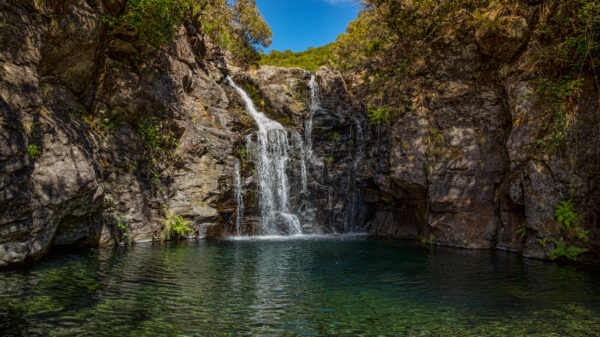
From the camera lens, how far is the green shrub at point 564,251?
372 inches

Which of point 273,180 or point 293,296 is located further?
point 273,180

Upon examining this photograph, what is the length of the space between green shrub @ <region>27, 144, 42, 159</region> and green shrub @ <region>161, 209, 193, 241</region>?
202 inches

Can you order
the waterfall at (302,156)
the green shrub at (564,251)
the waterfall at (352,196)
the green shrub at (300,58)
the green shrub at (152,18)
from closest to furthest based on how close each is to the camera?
the green shrub at (564,251), the green shrub at (152,18), the waterfall at (302,156), the waterfall at (352,196), the green shrub at (300,58)

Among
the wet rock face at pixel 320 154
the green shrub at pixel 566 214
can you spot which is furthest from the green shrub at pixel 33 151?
the green shrub at pixel 566 214

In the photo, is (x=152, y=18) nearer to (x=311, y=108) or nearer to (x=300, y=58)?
(x=311, y=108)

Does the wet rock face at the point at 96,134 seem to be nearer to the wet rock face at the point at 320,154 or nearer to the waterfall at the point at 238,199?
the waterfall at the point at 238,199

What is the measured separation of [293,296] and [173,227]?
26.3ft

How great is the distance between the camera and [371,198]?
1662 cm

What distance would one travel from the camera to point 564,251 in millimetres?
9656

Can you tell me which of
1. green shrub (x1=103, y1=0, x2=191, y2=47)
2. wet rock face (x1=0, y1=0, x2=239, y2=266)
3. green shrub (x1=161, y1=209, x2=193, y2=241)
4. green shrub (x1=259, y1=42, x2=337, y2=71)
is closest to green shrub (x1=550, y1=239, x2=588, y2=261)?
wet rock face (x1=0, y1=0, x2=239, y2=266)

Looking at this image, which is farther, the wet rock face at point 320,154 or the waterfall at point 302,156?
the waterfall at point 302,156

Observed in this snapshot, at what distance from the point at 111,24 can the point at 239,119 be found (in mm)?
6751

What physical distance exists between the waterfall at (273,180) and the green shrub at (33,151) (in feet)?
27.9

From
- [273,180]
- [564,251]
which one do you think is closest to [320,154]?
[273,180]
